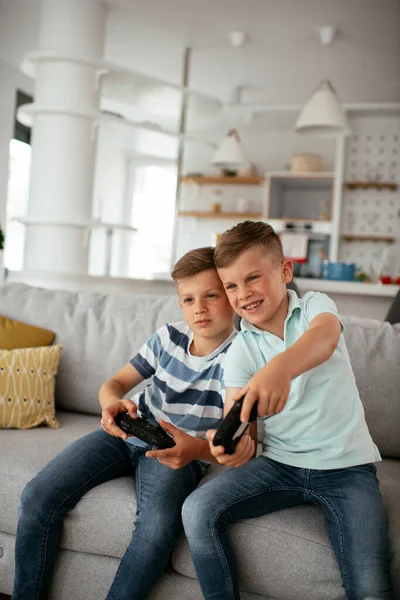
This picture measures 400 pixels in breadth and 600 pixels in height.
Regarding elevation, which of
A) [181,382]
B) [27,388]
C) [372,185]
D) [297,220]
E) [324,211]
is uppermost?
[372,185]

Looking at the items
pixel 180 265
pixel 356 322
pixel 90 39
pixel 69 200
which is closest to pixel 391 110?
pixel 90 39

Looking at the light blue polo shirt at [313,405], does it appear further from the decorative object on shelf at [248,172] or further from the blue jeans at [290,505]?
the decorative object on shelf at [248,172]

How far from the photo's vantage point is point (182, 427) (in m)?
1.63

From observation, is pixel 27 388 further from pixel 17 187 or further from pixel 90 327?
pixel 17 187

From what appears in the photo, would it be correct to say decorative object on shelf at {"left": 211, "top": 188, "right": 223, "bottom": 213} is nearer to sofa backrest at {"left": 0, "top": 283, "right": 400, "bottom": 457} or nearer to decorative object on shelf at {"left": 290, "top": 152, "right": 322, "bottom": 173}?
decorative object on shelf at {"left": 290, "top": 152, "right": 322, "bottom": 173}

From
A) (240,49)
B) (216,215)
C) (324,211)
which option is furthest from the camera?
(216,215)

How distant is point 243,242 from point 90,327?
1014 mm

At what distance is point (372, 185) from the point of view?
270 inches

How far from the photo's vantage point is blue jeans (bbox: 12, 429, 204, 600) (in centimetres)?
142

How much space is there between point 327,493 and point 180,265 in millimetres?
635

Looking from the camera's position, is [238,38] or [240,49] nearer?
[238,38]

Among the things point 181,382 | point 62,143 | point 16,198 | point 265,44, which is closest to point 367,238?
point 265,44

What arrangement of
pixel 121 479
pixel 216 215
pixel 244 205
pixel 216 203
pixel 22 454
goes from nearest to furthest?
pixel 121 479, pixel 22 454, pixel 244 205, pixel 216 215, pixel 216 203

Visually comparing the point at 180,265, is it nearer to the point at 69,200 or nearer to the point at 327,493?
the point at 327,493
